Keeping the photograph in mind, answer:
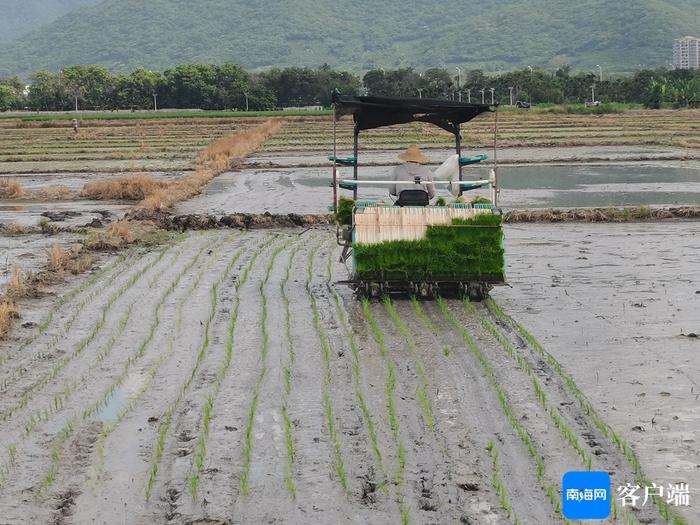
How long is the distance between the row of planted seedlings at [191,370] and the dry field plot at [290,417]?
0.02 meters

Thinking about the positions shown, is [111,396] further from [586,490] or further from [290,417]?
[586,490]

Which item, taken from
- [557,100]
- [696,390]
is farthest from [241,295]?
[557,100]

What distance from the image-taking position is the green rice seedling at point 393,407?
593 centimetres

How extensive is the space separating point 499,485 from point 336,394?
2.17 m

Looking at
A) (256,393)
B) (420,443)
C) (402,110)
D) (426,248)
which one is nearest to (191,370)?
(256,393)

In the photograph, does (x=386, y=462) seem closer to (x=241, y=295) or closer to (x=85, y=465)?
(x=85, y=465)

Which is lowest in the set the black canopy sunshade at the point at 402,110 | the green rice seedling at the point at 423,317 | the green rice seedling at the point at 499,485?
the green rice seedling at the point at 423,317

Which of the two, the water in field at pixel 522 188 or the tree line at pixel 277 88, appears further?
the tree line at pixel 277 88

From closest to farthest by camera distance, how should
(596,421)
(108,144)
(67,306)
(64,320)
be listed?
(596,421), (64,320), (67,306), (108,144)

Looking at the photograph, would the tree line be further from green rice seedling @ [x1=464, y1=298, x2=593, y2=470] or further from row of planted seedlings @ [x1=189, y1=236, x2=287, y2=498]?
green rice seedling @ [x1=464, y1=298, x2=593, y2=470]

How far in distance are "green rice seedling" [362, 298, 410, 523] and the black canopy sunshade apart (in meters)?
2.29

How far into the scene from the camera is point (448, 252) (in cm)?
1146

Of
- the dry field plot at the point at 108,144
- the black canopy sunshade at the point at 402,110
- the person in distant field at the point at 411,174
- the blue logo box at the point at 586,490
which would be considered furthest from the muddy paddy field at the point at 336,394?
the dry field plot at the point at 108,144

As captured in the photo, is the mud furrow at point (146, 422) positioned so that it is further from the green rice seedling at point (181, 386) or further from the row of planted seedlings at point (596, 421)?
the row of planted seedlings at point (596, 421)
